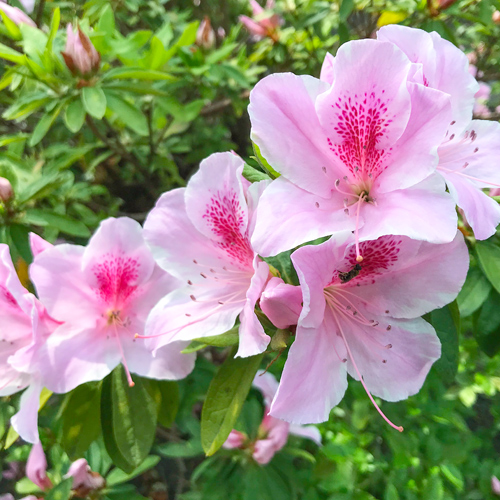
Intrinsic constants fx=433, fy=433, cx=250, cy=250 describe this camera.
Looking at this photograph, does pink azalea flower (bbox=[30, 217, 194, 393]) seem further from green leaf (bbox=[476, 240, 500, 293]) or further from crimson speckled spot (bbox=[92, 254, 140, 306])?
green leaf (bbox=[476, 240, 500, 293])

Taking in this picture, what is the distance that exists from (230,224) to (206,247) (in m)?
0.08

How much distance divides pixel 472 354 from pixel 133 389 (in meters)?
1.54

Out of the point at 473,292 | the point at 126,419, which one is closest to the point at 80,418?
the point at 126,419

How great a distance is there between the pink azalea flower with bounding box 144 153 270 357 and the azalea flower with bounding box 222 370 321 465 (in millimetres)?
477

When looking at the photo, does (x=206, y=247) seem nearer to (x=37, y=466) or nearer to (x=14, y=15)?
(x=37, y=466)

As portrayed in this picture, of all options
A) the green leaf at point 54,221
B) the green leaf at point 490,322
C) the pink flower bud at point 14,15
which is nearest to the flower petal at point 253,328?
the green leaf at point 490,322

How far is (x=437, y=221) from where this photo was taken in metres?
0.55

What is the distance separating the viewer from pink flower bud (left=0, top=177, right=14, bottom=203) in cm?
120

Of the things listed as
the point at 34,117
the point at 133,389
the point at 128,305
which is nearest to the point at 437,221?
the point at 128,305

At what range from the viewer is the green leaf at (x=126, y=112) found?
1.29 m

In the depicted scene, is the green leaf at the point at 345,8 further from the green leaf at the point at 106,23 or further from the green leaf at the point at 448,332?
the green leaf at the point at 448,332

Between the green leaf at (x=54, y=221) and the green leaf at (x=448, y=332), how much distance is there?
1.01 meters

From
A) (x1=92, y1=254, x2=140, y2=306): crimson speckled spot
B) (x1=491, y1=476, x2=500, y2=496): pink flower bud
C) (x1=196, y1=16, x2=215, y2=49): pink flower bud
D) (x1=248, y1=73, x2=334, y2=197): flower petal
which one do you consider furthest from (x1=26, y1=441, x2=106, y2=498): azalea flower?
(x1=196, y1=16, x2=215, y2=49): pink flower bud

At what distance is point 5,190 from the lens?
1.21 meters
